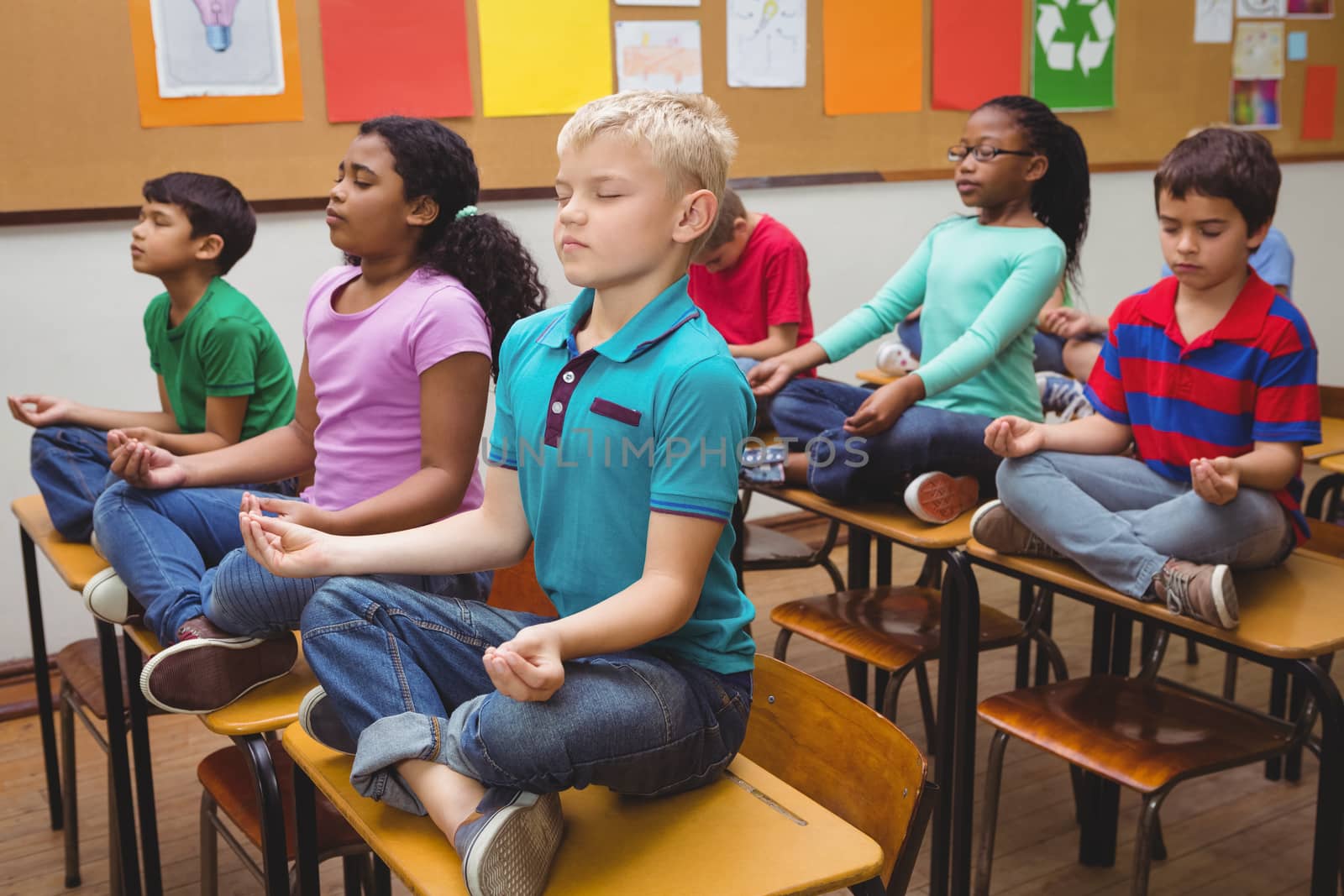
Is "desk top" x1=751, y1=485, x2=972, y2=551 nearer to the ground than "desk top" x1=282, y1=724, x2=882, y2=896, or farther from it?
nearer to the ground

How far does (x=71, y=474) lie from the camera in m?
2.08

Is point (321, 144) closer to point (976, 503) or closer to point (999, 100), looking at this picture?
point (999, 100)

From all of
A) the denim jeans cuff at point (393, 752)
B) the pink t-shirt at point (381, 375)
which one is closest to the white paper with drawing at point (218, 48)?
the pink t-shirt at point (381, 375)

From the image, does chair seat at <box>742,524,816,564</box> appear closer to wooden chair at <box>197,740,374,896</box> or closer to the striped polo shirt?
the striped polo shirt

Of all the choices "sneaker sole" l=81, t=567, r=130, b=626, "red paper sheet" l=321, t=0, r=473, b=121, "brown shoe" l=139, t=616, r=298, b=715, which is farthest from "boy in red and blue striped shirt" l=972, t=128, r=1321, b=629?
"red paper sheet" l=321, t=0, r=473, b=121

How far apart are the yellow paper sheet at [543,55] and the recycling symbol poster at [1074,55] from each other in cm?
157

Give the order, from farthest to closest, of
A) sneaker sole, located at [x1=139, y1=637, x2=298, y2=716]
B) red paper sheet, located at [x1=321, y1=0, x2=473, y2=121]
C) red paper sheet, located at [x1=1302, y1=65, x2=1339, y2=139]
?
1. red paper sheet, located at [x1=1302, y1=65, x2=1339, y2=139]
2. red paper sheet, located at [x1=321, y1=0, x2=473, y2=121]
3. sneaker sole, located at [x1=139, y1=637, x2=298, y2=716]

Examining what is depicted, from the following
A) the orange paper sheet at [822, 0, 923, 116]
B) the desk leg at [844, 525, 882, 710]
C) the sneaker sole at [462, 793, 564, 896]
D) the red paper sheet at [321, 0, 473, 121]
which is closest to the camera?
the sneaker sole at [462, 793, 564, 896]

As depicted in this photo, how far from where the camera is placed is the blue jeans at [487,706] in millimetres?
1068

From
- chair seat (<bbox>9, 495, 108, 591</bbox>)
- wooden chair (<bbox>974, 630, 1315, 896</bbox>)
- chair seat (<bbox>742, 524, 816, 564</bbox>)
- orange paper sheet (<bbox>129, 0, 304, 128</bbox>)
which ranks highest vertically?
orange paper sheet (<bbox>129, 0, 304, 128</bbox>)

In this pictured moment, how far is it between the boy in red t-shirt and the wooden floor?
3.02 ft

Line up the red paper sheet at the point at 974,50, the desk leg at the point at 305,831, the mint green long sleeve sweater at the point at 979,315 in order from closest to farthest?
the desk leg at the point at 305,831
the mint green long sleeve sweater at the point at 979,315
the red paper sheet at the point at 974,50

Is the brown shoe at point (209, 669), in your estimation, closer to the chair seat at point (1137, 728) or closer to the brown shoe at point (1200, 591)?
the chair seat at point (1137, 728)

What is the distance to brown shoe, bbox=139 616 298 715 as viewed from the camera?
1434mm
